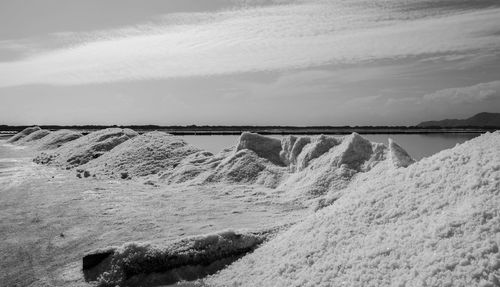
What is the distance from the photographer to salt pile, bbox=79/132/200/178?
543 inches

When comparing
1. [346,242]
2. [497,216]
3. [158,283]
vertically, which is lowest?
[158,283]

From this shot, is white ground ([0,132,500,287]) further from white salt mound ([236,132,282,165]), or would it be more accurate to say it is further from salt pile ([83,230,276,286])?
white salt mound ([236,132,282,165])

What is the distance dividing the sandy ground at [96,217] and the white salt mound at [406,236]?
5.08 feet

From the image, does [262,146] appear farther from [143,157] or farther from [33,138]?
[33,138]

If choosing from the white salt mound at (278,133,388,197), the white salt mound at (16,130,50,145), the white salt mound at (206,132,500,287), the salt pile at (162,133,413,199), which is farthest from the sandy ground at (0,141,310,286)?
the white salt mound at (16,130,50,145)

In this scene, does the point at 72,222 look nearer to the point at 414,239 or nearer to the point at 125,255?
the point at 125,255

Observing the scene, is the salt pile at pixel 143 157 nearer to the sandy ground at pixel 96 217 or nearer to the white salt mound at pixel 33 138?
the sandy ground at pixel 96 217

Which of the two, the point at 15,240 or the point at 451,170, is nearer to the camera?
the point at 451,170

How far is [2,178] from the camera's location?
13.4m

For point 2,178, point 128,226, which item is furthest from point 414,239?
point 2,178

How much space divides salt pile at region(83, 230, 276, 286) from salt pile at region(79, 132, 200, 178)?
7.68m

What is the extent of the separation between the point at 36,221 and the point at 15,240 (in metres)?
1.14

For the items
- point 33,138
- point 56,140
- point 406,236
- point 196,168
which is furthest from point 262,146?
point 33,138

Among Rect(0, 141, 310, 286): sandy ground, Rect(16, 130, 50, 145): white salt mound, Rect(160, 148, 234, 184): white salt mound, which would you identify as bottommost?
Rect(0, 141, 310, 286): sandy ground
